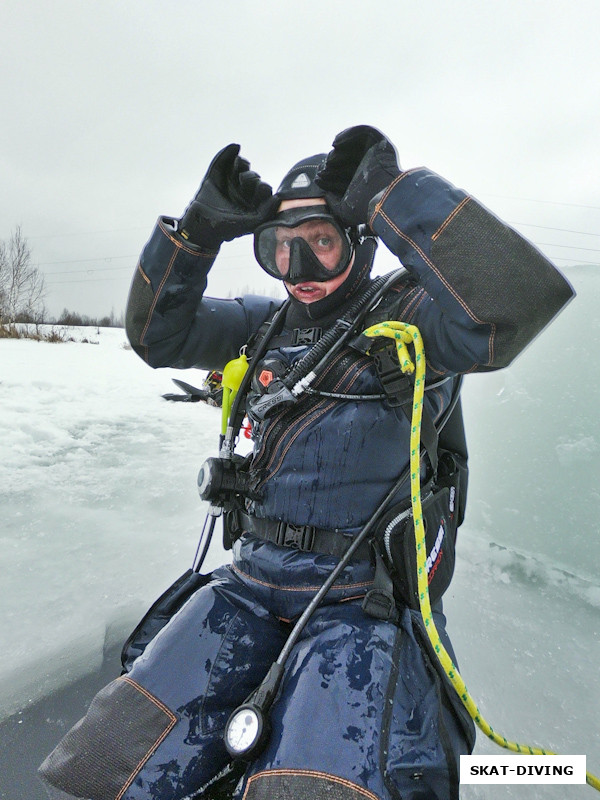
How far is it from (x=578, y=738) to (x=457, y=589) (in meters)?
0.76

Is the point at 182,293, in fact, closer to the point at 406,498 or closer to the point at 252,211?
the point at 252,211

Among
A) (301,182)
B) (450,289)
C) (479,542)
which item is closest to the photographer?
(450,289)

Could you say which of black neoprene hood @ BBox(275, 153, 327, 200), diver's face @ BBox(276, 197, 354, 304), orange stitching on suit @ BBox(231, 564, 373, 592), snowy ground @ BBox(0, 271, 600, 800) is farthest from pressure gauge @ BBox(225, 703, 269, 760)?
black neoprene hood @ BBox(275, 153, 327, 200)

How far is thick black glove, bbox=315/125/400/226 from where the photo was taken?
121 centimetres

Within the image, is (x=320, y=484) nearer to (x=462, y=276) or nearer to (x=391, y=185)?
(x=462, y=276)

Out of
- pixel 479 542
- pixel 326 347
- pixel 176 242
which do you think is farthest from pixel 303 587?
pixel 479 542

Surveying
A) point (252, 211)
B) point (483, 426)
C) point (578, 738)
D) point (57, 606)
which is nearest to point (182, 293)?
point (252, 211)

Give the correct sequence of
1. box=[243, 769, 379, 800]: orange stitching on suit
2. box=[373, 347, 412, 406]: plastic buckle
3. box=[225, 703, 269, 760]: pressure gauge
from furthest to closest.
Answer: box=[373, 347, 412, 406]: plastic buckle < box=[225, 703, 269, 760]: pressure gauge < box=[243, 769, 379, 800]: orange stitching on suit

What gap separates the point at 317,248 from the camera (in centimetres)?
144

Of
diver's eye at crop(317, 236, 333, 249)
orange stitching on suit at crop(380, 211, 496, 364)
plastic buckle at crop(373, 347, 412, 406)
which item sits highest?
diver's eye at crop(317, 236, 333, 249)

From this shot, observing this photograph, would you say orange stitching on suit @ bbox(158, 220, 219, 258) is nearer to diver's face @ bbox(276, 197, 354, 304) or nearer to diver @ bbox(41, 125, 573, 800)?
diver @ bbox(41, 125, 573, 800)

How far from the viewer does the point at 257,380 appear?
1.45 meters

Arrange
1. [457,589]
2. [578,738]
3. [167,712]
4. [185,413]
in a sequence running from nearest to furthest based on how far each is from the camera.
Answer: [167,712] → [578,738] → [457,589] → [185,413]

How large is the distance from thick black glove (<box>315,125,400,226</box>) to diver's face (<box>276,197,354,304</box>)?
0.06 m
